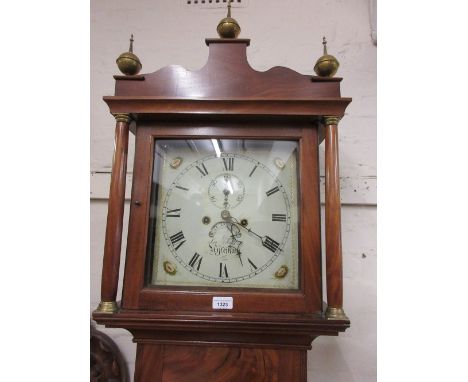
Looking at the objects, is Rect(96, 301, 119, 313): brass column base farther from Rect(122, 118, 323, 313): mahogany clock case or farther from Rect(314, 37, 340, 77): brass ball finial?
Rect(314, 37, 340, 77): brass ball finial

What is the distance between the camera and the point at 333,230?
2.29ft

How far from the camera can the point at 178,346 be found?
71 centimetres

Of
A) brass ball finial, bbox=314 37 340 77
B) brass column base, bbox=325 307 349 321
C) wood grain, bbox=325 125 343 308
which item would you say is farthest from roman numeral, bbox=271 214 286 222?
brass ball finial, bbox=314 37 340 77

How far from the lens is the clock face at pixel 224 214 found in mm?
734

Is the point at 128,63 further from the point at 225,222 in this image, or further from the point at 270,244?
the point at 270,244

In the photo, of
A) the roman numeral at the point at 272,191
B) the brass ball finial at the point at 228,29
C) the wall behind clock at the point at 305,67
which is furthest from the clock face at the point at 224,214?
the wall behind clock at the point at 305,67

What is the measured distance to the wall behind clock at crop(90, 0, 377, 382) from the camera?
1.01m

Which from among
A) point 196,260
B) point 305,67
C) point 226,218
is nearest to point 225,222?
point 226,218

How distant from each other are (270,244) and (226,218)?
0.12 metres

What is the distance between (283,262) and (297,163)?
0.24m

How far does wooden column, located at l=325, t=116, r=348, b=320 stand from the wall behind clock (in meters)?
0.37

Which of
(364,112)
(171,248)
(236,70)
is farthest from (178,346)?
(364,112)

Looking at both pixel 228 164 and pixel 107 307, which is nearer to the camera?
pixel 107 307

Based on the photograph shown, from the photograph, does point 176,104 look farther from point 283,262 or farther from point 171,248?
point 283,262
